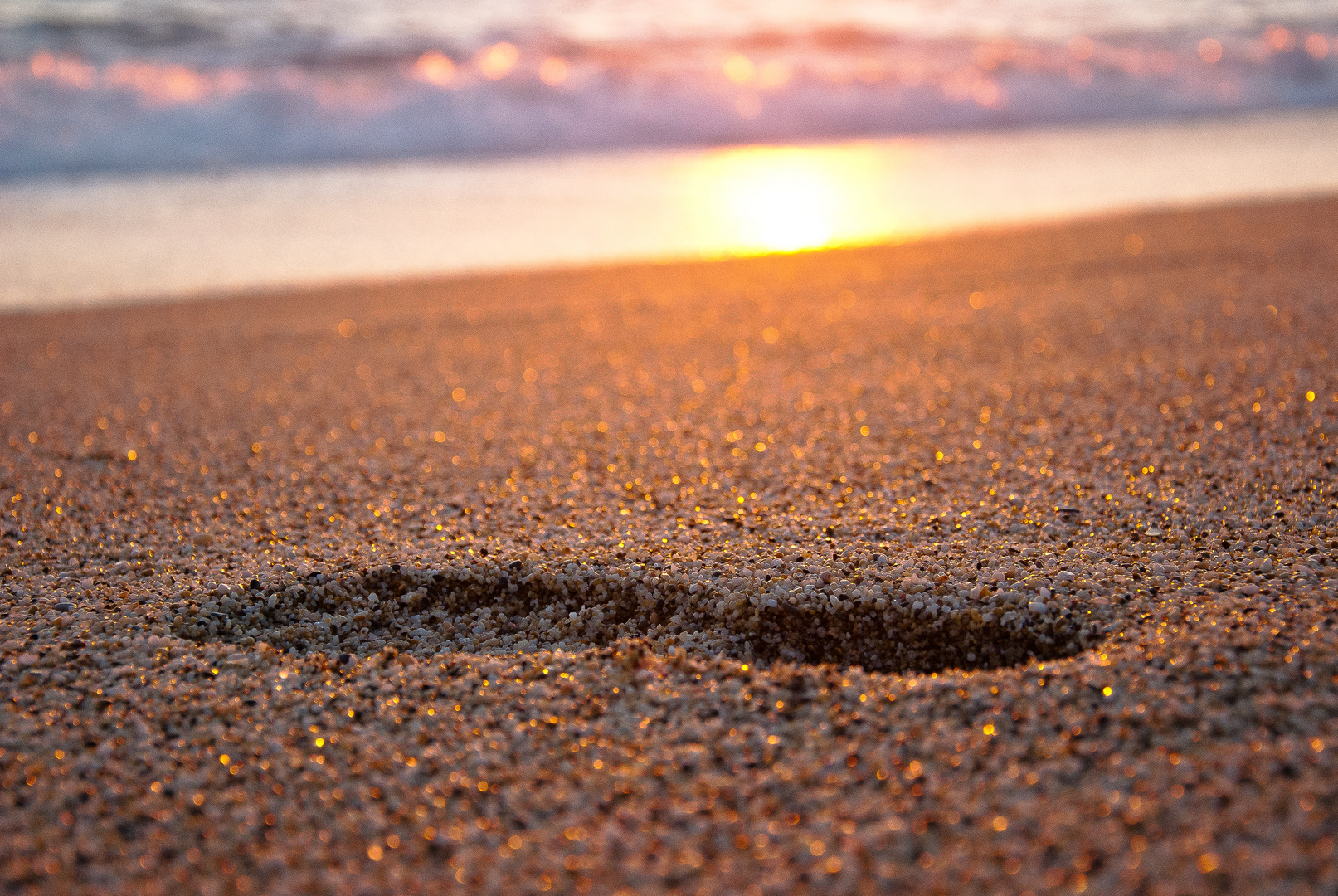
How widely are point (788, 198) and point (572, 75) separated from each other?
134 inches

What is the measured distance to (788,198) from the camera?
5.33 m

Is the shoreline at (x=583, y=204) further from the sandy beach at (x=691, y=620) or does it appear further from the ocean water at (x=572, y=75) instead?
the sandy beach at (x=691, y=620)

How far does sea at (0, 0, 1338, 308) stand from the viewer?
15.3ft

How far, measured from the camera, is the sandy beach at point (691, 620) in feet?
3.43

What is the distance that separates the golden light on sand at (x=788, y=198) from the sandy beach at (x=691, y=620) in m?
1.67

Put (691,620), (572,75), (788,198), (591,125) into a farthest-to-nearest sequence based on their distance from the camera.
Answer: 1. (572,75)
2. (591,125)
3. (788,198)
4. (691,620)

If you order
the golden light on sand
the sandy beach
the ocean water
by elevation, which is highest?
the ocean water

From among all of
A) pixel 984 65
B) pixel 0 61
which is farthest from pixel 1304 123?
pixel 0 61

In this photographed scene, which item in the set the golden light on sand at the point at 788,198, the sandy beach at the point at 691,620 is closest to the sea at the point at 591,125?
the golden light on sand at the point at 788,198

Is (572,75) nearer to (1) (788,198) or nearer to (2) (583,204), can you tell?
(2) (583,204)

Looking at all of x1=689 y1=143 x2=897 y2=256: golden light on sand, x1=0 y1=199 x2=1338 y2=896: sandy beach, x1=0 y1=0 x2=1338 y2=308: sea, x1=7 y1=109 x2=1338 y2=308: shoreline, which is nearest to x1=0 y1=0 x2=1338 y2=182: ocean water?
x1=0 y1=0 x2=1338 y2=308: sea

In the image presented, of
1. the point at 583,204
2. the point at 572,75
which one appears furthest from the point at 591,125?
the point at 583,204

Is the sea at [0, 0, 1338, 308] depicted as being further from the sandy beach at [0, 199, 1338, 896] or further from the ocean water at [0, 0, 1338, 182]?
the sandy beach at [0, 199, 1338, 896]

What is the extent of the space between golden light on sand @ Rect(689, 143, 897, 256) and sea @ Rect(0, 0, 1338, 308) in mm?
26
